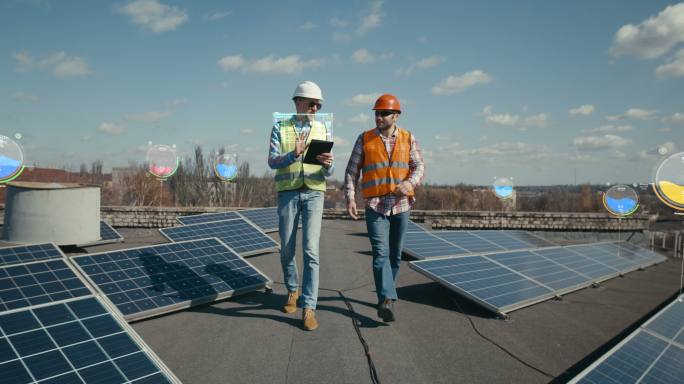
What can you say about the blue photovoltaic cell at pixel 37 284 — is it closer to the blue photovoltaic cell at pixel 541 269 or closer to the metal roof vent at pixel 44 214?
the blue photovoltaic cell at pixel 541 269

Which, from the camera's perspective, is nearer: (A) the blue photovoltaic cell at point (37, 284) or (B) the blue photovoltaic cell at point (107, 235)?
(A) the blue photovoltaic cell at point (37, 284)

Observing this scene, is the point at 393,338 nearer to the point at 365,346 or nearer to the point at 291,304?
the point at 365,346

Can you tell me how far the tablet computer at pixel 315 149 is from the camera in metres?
3.24

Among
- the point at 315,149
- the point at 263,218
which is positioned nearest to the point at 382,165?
the point at 315,149

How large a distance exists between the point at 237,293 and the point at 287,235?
938mm

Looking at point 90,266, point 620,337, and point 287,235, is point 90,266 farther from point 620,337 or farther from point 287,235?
point 620,337

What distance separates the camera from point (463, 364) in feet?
8.69

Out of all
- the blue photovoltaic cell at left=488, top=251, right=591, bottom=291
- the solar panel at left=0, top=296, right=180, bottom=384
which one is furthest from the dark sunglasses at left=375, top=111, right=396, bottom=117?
the blue photovoltaic cell at left=488, top=251, right=591, bottom=291

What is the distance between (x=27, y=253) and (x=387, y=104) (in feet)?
12.6

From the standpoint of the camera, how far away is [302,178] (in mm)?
3477

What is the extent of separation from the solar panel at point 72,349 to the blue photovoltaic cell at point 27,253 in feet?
6.05
